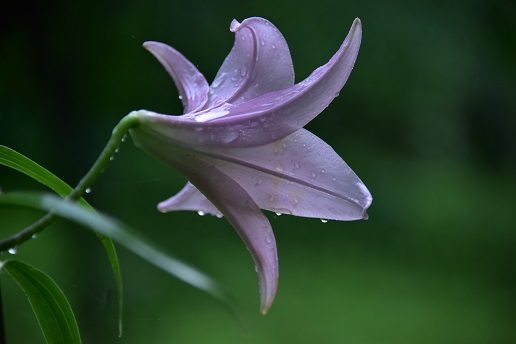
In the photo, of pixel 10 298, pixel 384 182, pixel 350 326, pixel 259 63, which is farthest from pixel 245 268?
pixel 259 63

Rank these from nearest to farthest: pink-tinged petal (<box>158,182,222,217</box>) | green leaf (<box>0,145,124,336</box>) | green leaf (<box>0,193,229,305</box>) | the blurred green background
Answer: green leaf (<box>0,193,229,305</box>)
green leaf (<box>0,145,124,336</box>)
pink-tinged petal (<box>158,182,222,217</box>)
the blurred green background

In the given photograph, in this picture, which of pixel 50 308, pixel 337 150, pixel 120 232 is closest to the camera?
pixel 120 232

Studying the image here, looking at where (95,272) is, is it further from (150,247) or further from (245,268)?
(150,247)

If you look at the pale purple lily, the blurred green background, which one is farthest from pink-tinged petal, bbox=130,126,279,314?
the blurred green background

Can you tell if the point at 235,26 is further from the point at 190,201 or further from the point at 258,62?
the point at 190,201

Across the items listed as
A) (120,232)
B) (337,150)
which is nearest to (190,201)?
(120,232)

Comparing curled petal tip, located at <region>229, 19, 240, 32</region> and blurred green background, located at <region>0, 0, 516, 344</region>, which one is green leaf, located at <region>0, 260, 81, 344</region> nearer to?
curled petal tip, located at <region>229, 19, 240, 32</region>

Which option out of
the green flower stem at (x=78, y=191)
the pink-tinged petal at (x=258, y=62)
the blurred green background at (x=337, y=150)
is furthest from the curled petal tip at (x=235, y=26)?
the blurred green background at (x=337, y=150)
